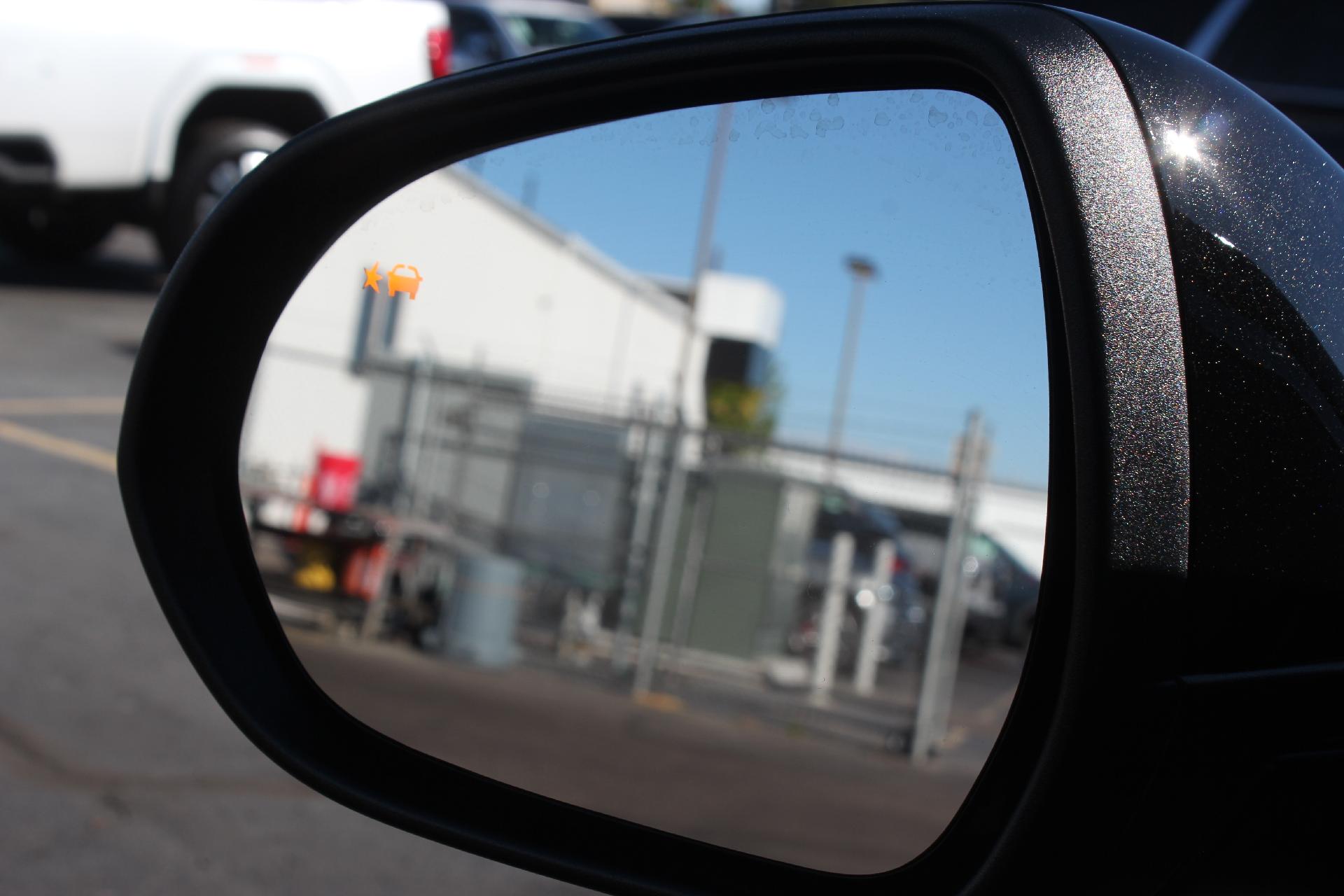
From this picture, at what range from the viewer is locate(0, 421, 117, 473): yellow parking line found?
9.77 metres

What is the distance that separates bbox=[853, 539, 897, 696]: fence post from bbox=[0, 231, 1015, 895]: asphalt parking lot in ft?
2.85

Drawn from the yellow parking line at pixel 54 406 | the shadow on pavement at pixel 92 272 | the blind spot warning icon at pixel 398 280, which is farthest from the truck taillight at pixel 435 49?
the blind spot warning icon at pixel 398 280

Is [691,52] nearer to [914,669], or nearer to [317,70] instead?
[317,70]

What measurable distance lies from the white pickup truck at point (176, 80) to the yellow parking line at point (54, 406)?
7.07 ft

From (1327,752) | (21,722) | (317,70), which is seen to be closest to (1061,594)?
(1327,752)

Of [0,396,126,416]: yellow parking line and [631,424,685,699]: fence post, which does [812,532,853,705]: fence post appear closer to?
[631,424,685,699]: fence post

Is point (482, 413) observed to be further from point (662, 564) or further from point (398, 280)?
point (398, 280)

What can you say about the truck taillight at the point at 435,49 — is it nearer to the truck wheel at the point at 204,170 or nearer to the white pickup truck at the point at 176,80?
the white pickup truck at the point at 176,80

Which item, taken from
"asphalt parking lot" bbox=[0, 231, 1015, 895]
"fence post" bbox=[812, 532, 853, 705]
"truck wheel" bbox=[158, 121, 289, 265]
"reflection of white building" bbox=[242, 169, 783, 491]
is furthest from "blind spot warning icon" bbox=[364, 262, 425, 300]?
"truck wheel" bbox=[158, 121, 289, 265]

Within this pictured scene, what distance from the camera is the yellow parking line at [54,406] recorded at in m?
10.7

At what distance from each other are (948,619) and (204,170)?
5736mm

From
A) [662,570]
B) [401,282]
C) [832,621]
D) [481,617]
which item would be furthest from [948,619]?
[401,282]

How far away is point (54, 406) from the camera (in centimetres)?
1097

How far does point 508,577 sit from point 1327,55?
22.2ft
